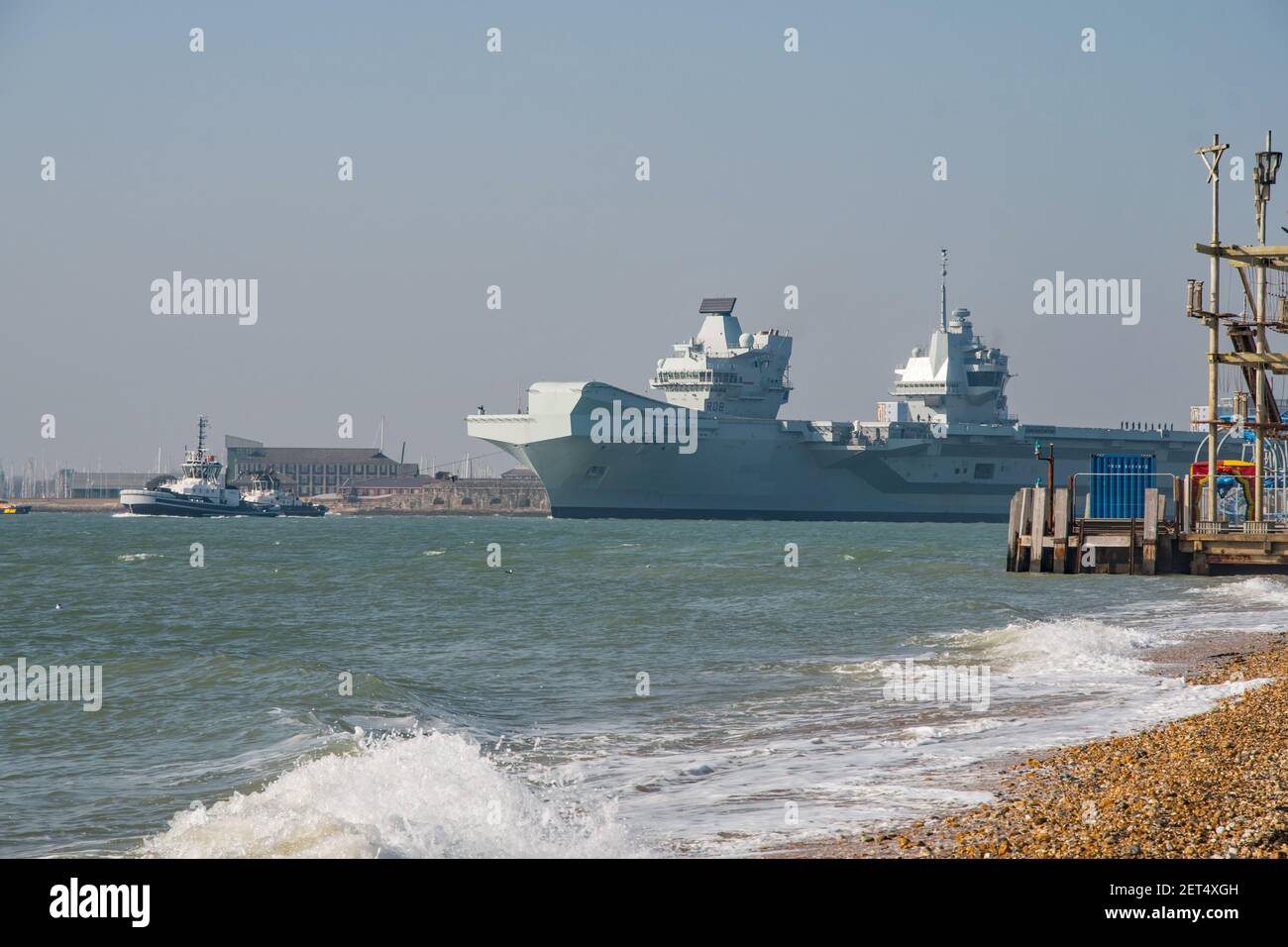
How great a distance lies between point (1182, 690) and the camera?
1449 centimetres

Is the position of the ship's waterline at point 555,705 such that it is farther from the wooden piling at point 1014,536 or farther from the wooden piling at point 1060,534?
the wooden piling at point 1060,534

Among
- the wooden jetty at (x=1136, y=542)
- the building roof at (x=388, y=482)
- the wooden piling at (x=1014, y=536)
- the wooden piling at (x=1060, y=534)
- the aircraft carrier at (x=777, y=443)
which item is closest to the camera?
the wooden jetty at (x=1136, y=542)

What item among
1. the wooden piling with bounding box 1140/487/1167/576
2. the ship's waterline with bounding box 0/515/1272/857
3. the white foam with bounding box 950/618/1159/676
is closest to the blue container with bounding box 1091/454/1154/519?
the ship's waterline with bounding box 0/515/1272/857

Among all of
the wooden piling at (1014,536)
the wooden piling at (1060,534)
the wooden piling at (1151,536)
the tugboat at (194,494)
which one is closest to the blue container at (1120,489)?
the wooden piling at (1060,534)

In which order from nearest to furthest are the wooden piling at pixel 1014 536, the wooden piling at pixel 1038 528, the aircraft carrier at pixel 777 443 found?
the wooden piling at pixel 1038 528
the wooden piling at pixel 1014 536
the aircraft carrier at pixel 777 443

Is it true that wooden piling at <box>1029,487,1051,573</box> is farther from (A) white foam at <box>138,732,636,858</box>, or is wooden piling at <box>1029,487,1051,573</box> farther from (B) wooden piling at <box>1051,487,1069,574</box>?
(A) white foam at <box>138,732,636,858</box>

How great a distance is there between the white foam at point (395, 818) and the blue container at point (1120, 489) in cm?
3027

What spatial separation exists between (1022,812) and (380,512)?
152m

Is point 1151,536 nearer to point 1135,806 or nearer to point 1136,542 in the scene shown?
point 1136,542

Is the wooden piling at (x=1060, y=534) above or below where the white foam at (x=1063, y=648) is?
above

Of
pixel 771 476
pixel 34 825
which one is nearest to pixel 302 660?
pixel 34 825

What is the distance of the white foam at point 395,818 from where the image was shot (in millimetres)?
7953

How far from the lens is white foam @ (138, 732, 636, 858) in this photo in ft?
26.1

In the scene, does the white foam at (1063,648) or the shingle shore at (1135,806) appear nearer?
the shingle shore at (1135,806)
